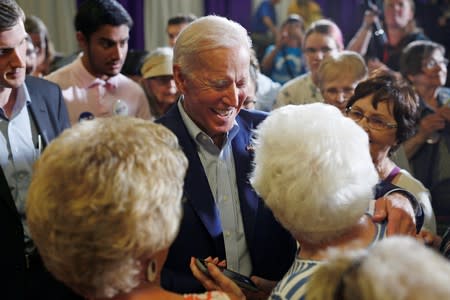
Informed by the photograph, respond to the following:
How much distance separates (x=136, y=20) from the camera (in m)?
7.19

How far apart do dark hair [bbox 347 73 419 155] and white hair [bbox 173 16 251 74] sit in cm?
68

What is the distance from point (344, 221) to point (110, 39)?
2042 mm

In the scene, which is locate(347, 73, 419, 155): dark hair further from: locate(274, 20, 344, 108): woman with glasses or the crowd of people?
locate(274, 20, 344, 108): woman with glasses

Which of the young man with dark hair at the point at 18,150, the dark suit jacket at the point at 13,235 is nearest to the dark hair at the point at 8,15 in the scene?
the young man with dark hair at the point at 18,150

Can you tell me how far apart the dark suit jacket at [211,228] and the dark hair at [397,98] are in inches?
25.4

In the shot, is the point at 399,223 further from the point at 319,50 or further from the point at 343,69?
the point at 319,50

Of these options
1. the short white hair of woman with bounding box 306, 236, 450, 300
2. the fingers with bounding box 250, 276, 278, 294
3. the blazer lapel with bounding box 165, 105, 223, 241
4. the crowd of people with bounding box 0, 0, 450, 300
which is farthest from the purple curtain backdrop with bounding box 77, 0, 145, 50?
the short white hair of woman with bounding box 306, 236, 450, 300

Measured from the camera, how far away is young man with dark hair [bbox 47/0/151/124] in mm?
3008

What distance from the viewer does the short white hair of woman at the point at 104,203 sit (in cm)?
103

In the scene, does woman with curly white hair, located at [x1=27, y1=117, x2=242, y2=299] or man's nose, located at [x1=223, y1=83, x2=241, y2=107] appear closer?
woman with curly white hair, located at [x1=27, y1=117, x2=242, y2=299]

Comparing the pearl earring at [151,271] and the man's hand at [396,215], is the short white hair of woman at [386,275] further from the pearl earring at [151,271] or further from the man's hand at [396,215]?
the man's hand at [396,215]

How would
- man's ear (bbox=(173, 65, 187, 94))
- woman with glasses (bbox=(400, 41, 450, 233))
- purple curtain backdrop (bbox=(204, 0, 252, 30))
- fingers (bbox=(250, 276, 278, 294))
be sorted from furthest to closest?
purple curtain backdrop (bbox=(204, 0, 252, 30)), woman with glasses (bbox=(400, 41, 450, 233)), man's ear (bbox=(173, 65, 187, 94)), fingers (bbox=(250, 276, 278, 294))

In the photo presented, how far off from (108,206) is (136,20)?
645cm

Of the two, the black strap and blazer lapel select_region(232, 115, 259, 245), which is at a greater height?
blazer lapel select_region(232, 115, 259, 245)
